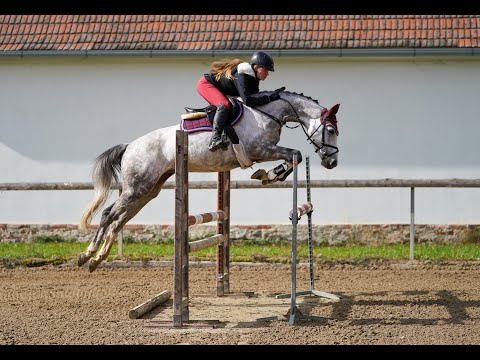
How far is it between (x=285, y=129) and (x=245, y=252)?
2561 mm

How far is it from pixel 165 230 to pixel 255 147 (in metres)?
6.83

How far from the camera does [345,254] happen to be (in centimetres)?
1306

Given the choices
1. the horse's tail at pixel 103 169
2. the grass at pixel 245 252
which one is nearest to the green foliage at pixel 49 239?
the grass at pixel 245 252

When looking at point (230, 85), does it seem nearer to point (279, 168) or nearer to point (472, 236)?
point (279, 168)

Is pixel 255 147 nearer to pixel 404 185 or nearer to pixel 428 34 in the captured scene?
pixel 404 185

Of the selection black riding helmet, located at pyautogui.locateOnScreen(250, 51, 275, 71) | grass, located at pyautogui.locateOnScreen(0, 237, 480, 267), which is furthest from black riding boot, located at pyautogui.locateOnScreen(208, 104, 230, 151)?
grass, located at pyautogui.locateOnScreen(0, 237, 480, 267)

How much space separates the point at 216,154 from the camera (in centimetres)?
825

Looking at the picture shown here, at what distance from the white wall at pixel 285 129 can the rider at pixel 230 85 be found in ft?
21.0

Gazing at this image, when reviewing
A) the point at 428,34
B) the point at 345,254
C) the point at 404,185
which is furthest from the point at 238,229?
the point at 428,34

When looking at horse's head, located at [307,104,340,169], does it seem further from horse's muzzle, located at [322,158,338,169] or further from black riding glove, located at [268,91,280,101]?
black riding glove, located at [268,91,280,101]

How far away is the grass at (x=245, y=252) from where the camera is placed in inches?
487

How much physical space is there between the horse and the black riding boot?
0.13 meters

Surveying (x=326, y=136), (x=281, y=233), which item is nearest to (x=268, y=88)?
(x=281, y=233)

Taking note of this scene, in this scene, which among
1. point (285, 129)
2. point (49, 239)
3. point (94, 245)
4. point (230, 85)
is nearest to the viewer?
point (230, 85)
